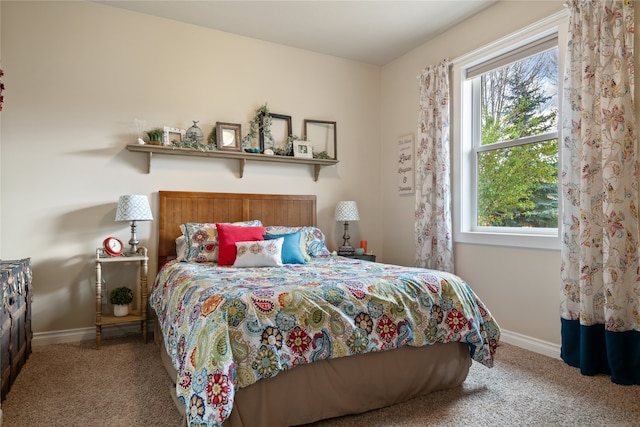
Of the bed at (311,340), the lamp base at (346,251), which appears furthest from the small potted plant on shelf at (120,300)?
the lamp base at (346,251)

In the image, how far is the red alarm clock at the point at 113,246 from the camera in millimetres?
3211

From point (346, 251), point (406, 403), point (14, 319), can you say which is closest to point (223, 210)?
point (346, 251)

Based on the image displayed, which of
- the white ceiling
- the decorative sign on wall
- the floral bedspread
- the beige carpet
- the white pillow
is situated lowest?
the beige carpet

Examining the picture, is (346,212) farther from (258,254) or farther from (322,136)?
(258,254)

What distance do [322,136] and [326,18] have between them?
123cm

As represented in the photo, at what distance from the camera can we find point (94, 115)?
134 inches

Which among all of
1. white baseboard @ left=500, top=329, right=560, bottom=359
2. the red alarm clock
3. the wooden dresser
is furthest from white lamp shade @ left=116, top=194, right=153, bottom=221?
white baseboard @ left=500, top=329, right=560, bottom=359

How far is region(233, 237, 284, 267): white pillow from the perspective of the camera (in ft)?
9.74

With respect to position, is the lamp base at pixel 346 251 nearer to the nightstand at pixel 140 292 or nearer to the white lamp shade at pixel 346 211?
the white lamp shade at pixel 346 211

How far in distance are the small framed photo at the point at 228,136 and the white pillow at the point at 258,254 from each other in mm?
1182

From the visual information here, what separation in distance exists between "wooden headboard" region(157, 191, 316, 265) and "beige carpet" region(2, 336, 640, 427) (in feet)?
3.88

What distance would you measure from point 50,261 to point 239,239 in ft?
5.11

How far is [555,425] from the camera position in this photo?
6.35 feet

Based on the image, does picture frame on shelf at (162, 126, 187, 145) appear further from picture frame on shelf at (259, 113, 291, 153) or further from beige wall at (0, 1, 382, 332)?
picture frame on shelf at (259, 113, 291, 153)
